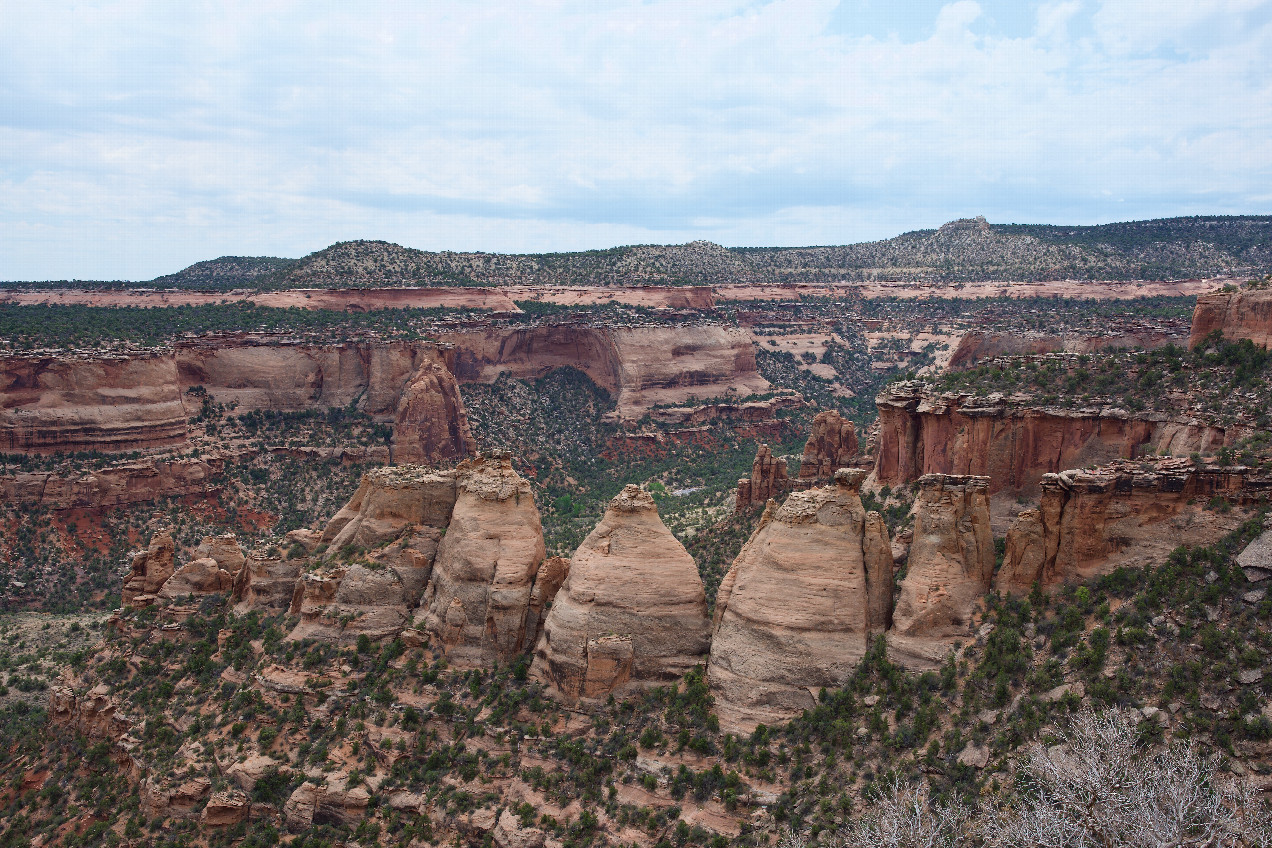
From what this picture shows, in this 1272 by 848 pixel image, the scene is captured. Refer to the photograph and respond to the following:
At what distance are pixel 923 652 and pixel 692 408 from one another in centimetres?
8310

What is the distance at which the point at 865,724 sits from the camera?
28000mm

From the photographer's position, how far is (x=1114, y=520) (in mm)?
29156

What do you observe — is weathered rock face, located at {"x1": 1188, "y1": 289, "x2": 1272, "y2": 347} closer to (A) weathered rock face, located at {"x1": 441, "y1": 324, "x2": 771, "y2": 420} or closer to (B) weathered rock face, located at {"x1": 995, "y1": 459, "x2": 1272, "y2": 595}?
(B) weathered rock face, located at {"x1": 995, "y1": 459, "x2": 1272, "y2": 595}

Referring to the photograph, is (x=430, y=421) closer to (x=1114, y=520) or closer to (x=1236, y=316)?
(x=1236, y=316)

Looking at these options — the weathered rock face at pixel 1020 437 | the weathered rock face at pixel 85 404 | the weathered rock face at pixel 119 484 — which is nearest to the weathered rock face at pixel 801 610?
the weathered rock face at pixel 1020 437

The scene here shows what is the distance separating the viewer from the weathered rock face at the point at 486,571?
3406cm

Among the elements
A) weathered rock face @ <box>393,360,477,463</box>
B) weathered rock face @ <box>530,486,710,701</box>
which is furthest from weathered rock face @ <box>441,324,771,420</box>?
weathered rock face @ <box>530,486,710,701</box>

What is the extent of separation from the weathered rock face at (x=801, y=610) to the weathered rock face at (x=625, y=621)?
1.41 meters

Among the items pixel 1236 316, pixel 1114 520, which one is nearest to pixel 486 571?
pixel 1114 520

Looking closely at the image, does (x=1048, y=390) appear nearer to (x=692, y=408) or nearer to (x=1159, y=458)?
(x=1159, y=458)

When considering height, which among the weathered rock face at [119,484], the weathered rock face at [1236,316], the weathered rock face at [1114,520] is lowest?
the weathered rock face at [119,484]

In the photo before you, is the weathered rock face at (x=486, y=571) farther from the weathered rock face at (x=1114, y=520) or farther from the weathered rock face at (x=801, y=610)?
the weathered rock face at (x=1114, y=520)

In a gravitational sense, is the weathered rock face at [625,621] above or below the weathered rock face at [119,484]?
above

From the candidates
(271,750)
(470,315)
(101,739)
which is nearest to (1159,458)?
(271,750)
